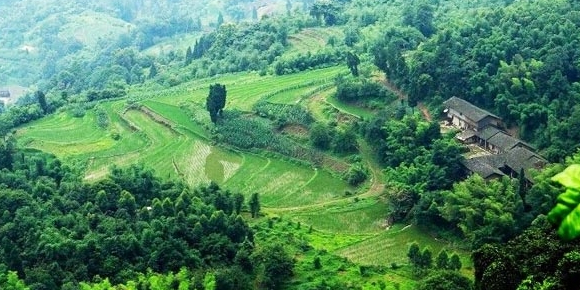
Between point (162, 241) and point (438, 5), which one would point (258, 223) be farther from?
point (438, 5)

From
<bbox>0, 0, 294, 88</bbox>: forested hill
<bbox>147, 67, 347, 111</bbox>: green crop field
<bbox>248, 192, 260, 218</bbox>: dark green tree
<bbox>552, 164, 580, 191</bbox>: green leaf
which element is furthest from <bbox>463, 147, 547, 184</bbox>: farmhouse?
<bbox>0, 0, 294, 88</bbox>: forested hill

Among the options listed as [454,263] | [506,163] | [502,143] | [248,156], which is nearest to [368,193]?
[506,163]

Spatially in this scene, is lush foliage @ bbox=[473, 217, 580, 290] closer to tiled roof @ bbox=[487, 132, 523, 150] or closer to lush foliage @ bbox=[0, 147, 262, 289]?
lush foliage @ bbox=[0, 147, 262, 289]

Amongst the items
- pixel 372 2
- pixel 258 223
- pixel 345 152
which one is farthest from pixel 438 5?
pixel 258 223

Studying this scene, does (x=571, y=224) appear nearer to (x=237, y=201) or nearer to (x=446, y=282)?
(x=446, y=282)

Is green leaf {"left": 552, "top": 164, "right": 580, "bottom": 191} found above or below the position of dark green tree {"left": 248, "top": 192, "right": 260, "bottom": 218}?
above

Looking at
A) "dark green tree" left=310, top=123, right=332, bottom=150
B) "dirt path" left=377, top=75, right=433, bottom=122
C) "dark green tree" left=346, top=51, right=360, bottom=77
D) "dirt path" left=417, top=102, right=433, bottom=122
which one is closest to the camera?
"dark green tree" left=310, top=123, right=332, bottom=150
